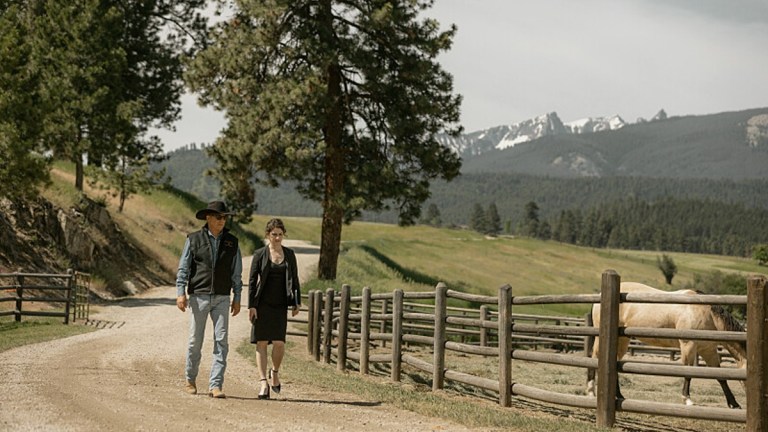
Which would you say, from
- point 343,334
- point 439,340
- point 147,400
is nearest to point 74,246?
point 343,334

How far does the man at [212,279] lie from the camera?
11.4 metres

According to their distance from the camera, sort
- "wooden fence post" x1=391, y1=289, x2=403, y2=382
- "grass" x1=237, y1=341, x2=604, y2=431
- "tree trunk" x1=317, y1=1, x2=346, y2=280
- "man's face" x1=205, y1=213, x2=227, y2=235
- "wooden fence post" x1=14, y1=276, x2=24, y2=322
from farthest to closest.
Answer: "tree trunk" x1=317, y1=1, x2=346, y2=280
"wooden fence post" x1=14, y1=276, x2=24, y2=322
"wooden fence post" x1=391, y1=289, x2=403, y2=382
"man's face" x1=205, y1=213, x2=227, y2=235
"grass" x1=237, y1=341, x2=604, y2=431

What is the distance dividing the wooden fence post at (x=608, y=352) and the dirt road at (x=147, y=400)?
79.6 inches

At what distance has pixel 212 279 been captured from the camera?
1137 cm

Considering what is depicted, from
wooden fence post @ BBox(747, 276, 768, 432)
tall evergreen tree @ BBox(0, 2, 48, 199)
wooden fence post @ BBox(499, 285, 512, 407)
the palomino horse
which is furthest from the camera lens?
tall evergreen tree @ BBox(0, 2, 48, 199)

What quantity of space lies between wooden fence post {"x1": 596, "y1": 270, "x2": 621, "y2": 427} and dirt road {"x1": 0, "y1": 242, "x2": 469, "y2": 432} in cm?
202

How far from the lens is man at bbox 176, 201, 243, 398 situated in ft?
37.3

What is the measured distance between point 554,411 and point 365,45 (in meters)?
24.9

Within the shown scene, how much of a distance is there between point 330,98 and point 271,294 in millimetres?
22967

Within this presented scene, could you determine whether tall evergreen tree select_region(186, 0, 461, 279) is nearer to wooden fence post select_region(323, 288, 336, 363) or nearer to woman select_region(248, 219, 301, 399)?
wooden fence post select_region(323, 288, 336, 363)

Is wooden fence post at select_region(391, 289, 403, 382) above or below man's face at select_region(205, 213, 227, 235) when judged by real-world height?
below

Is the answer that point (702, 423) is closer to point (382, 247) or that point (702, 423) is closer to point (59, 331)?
point (59, 331)

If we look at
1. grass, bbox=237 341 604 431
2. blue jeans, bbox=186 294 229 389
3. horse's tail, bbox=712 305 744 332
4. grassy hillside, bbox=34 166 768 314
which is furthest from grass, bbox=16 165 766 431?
blue jeans, bbox=186 294 229 389

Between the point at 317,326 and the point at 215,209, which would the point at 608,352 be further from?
the point at 317,326
